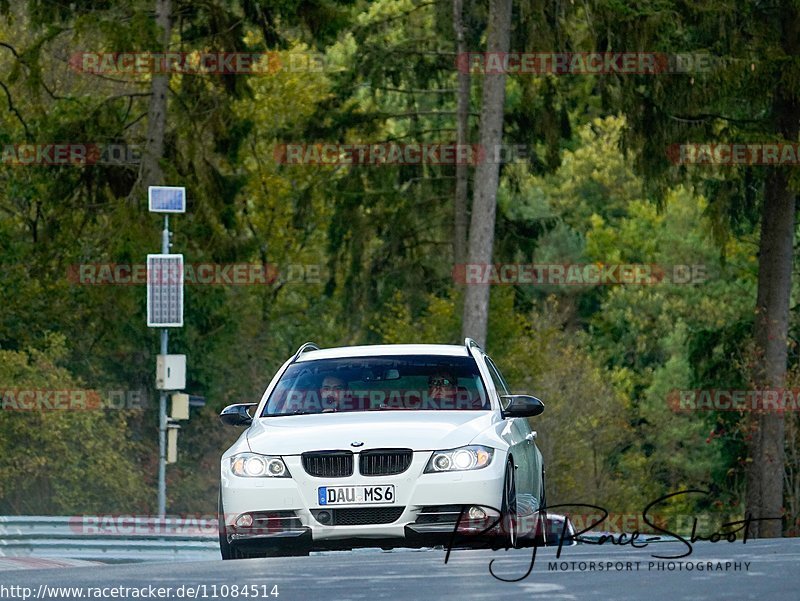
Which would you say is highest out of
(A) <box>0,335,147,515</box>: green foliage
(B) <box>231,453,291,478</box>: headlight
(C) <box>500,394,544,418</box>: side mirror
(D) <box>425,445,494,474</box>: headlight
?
(C) <box>500,394,544,418</box>: side mirror

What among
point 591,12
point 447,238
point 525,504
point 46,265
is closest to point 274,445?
point 525,504

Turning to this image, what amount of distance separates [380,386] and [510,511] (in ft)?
5.52

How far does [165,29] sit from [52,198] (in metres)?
4.32

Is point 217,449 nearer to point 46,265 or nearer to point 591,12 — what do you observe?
point 46,265

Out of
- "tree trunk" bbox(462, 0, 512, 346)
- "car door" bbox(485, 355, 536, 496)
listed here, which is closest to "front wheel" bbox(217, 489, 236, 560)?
"car door" bbox(485, 355, 536, 496)

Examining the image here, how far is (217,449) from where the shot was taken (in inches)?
1955

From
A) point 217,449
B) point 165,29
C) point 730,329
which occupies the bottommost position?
point 217,449

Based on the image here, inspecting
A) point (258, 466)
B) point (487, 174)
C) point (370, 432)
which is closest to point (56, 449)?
point (487, 174)

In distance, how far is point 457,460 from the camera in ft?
37.4

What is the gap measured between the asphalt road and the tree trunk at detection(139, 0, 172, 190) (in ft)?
88.8

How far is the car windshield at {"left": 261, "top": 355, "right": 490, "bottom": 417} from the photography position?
12719 millimetres

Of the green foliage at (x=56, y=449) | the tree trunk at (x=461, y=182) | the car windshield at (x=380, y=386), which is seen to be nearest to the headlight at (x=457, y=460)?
the car windshield at (x=380, y=386)

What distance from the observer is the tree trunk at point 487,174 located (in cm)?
3247

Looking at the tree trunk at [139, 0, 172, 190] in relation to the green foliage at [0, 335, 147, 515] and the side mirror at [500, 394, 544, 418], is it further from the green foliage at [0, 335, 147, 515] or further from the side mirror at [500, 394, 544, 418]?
the side mirror at [500, 394, 544, 418]
